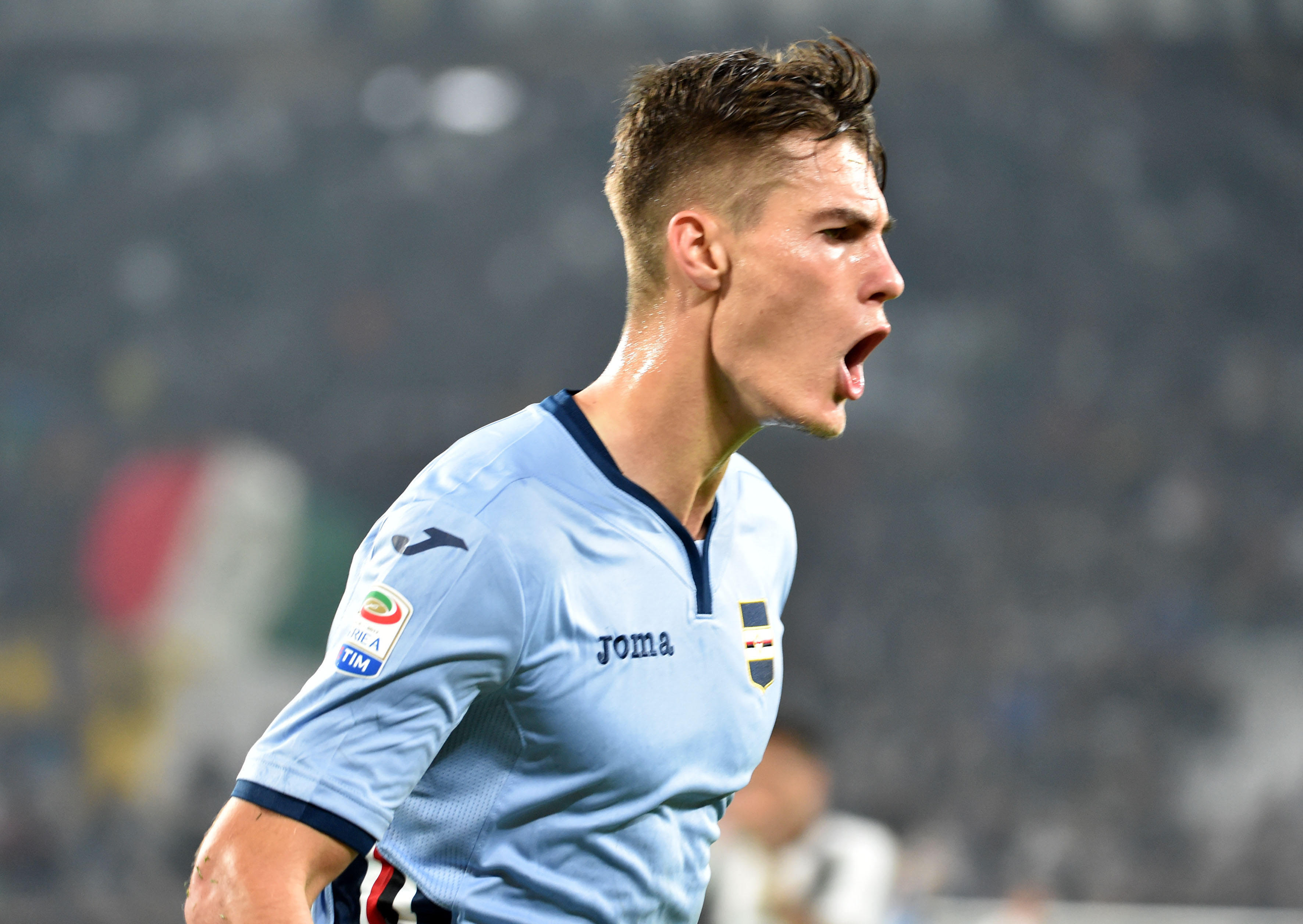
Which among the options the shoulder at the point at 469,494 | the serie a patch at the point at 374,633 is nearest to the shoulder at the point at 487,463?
the shoulder at the point at 469,494

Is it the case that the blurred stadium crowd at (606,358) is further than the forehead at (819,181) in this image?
Yes

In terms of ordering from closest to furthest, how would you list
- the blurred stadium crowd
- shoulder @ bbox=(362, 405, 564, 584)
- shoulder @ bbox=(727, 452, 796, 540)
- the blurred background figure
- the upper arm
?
1. the upper arm
2. shoulder @ bbox=(362, 405, 564, 584)
3. shoulder @ bbox=(727, 452, 796, 540)
4. the blurred background figure
5. the blurred stadium crowd

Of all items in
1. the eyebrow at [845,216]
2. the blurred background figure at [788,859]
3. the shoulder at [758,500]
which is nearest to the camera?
the eyebrow at [845,216]

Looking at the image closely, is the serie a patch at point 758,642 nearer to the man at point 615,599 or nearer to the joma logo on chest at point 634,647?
the man at point 615,599

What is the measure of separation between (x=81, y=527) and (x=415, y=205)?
3.90 meters

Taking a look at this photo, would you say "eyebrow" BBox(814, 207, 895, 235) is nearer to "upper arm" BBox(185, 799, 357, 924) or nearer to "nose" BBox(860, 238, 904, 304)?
"nose" BBox(860, 238, 904, 304)

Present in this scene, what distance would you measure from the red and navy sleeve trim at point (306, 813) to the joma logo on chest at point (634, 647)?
30cm

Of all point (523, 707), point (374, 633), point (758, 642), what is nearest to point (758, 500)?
point (758, 642)

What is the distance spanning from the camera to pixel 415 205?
1130cm

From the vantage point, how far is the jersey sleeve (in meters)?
1.18

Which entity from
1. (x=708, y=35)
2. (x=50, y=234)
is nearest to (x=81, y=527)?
(x=50, y=234)

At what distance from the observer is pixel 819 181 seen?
1427 millimetres

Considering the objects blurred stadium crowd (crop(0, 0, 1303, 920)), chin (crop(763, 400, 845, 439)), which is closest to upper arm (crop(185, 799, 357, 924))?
chin (crop(763, 400, 845, 439))

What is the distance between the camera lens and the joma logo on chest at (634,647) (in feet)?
4.43
